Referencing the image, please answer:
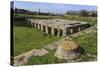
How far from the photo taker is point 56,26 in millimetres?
2180

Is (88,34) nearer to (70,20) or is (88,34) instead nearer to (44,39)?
(70,20)

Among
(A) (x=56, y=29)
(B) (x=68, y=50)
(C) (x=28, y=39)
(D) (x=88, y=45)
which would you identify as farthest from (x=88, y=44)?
(C) (x=28, y=39)

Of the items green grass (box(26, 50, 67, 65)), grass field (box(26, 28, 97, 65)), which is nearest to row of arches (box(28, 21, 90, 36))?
grass field (box(26, 28, 97, 65))

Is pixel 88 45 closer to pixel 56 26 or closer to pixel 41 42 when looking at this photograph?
pixel 56 26

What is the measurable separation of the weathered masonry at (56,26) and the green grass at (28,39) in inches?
2.3

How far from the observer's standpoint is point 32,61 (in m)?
2.07

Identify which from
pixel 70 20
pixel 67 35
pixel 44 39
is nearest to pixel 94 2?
pixel 70 20

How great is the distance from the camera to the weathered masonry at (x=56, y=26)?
2107 mm

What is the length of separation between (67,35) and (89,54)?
1.19ft

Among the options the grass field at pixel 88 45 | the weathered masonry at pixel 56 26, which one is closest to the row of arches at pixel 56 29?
the weathered masonry at pixel 56 26

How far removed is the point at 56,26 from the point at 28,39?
361mm

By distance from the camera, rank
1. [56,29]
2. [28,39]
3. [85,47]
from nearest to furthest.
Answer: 1. [28,39]
2. [56,29]
3. [85,47]

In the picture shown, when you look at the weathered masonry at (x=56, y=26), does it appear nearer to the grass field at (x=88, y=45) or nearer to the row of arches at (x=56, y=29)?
the row of arches at (x=56, y=29)

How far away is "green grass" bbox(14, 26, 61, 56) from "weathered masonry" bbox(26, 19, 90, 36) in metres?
0.06
